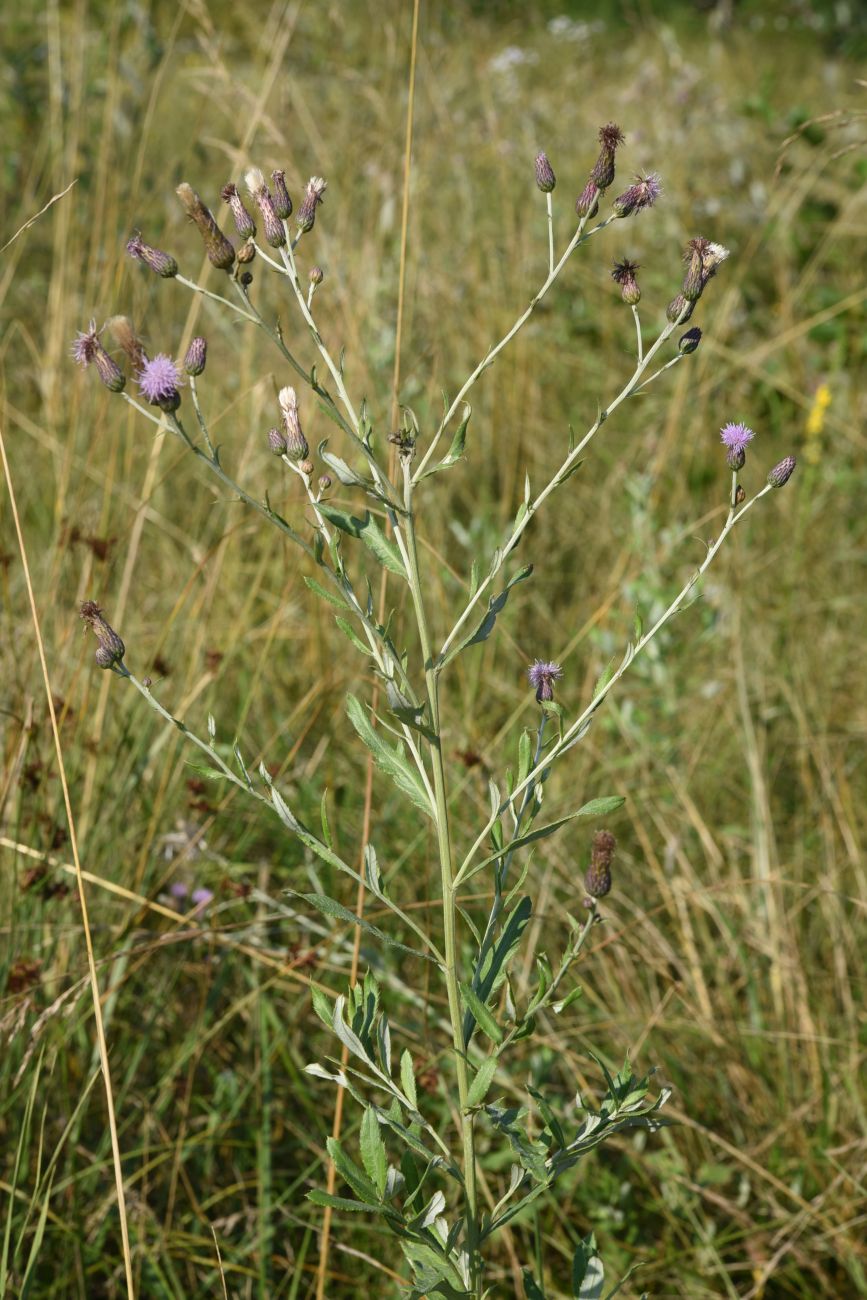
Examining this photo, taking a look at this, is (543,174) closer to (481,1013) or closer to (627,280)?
(627,280)

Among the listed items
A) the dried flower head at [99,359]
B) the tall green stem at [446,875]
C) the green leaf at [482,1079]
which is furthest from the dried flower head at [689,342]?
the green leaf at [482,1079]

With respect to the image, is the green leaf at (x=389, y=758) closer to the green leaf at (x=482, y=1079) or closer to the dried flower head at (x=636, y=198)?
the green leaf at (x=482, y=1079)

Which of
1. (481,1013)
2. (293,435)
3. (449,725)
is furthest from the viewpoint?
(449,725)

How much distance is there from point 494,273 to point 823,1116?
2.43 meters

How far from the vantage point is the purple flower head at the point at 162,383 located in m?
1.08

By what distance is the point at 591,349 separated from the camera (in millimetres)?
3957

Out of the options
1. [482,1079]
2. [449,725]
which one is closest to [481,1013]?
[482,1079]

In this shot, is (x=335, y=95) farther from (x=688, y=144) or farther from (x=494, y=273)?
(x=688, y=144)

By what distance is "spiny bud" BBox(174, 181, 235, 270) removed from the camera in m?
1.10

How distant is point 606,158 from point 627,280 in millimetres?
112

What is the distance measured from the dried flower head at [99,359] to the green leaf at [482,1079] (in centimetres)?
66

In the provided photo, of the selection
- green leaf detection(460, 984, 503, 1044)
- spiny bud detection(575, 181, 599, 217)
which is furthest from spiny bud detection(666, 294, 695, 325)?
green leaf detection(460, 984, 503, 1044)

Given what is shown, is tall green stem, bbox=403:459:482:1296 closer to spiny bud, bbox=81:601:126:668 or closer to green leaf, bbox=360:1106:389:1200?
green leaf, bbox=360:1106:389:1200

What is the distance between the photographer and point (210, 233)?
1104 mm
